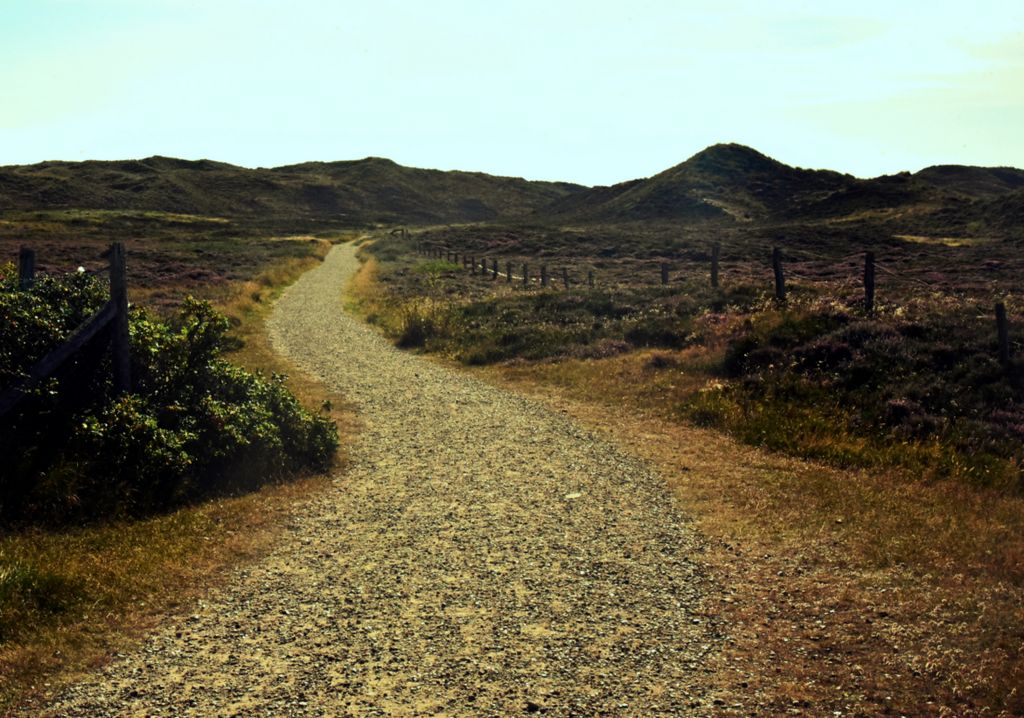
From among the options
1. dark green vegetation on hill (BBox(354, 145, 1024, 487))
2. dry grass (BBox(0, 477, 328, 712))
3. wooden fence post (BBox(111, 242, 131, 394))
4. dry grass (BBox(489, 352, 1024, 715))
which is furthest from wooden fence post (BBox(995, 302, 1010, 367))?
wooden fence post (BBox(111, 242, 131, 394))

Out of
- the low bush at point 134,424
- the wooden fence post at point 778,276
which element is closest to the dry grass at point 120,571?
the low bush at point 134,424

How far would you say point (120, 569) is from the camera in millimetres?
7789

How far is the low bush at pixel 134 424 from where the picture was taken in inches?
365

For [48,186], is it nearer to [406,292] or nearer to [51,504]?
[406,292]

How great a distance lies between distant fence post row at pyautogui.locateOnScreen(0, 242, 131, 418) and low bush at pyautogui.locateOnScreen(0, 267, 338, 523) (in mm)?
187

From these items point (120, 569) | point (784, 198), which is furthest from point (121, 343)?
point (784, 198)

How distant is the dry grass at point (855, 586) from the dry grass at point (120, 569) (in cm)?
538

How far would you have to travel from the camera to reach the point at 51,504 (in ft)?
29.3

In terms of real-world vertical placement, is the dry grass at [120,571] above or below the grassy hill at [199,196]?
below

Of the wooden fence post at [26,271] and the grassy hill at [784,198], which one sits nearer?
the wooden fence post at [26,271]

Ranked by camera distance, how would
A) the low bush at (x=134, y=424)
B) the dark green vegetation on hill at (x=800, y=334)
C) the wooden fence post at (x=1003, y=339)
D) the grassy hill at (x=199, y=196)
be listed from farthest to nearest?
1. the grassy hill at (x=199, y=196)
2. the wooden fence post at (x=1003, y=339)
3. the dark green vegetation on hill at (x=800, y=334)
4. the low bush at (x=134, y=424)

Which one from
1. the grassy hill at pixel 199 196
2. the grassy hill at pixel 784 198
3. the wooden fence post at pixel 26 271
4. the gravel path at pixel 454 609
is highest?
the grassy hill at pixel 199 196

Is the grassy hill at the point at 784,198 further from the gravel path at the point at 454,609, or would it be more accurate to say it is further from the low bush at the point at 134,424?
the low bush at the point at 134,424

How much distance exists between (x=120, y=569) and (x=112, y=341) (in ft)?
14.5
